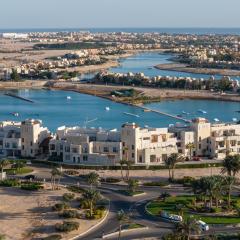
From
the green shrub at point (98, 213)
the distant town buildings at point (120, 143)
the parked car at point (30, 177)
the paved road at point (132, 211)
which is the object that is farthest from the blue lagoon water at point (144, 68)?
the green shrub at point (98, 213)

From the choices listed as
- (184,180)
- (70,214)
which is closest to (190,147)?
(184,180)

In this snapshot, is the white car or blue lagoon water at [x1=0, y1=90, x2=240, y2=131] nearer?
the white car

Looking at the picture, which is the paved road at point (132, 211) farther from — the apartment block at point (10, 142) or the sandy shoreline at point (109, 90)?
the sandy shoreline at point (109, 90)

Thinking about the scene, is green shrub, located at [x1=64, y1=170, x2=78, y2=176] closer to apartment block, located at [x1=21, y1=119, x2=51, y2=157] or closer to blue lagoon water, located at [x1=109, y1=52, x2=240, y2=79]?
apartment block, located at [x1=21, y1=119, x2=51, y2=157]

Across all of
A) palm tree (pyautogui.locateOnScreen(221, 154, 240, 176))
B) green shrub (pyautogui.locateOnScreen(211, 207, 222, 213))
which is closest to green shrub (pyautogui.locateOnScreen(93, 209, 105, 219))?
green shrub (pyautogui.locateOnScreen(211, 207, 222, 213))

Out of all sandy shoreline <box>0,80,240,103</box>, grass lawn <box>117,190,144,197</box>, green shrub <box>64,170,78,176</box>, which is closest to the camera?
Answer: grass lawn <box>117,190,144,197</box>

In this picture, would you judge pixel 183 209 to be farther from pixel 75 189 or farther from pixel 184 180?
pixel 75 189

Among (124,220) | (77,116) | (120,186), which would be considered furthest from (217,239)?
(77,116)

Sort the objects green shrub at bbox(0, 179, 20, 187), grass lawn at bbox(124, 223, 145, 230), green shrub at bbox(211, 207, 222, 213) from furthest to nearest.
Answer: green shrub at bbox(0, 179, 20, 187), green shrub at bbox(211, 207, 222, 213), grass lawn at bbox(124, 223, 145, 230)

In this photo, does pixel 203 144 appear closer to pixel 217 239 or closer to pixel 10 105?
pixel 217 239
